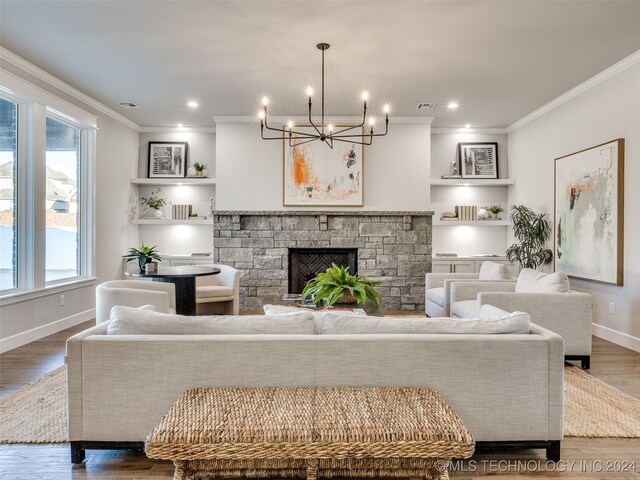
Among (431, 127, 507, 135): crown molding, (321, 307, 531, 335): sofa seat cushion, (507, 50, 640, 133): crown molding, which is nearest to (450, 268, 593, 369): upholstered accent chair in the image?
(321, 307, 531, 335): sofa seat cushion

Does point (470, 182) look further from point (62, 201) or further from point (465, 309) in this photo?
point (62, 201)

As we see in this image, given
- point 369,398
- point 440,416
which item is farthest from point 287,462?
point 440,416

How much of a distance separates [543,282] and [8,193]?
4952mm

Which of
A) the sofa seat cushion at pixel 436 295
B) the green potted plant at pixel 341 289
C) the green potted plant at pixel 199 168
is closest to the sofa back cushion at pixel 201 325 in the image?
the green potted plant at pixel 341 289

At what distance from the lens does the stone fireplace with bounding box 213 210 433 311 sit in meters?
6.07

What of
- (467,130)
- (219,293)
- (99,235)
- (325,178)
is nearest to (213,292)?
(219,293)

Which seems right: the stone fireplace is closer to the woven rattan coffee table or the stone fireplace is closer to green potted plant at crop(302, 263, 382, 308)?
green potted plant at crop(302, 263, 382, 308)

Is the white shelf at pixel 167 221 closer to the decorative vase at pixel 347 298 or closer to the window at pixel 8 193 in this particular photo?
the window at pixel 8 193

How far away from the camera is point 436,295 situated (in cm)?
488

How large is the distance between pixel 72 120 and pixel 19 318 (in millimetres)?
2325

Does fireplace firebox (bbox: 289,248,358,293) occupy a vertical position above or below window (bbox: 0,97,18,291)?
below

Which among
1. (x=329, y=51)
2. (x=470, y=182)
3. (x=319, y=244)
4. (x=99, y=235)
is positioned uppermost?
(x=329, y=51)

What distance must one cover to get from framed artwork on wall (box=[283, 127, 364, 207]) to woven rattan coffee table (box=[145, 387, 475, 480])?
4.37 meters

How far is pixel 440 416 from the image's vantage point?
64.8 inches
